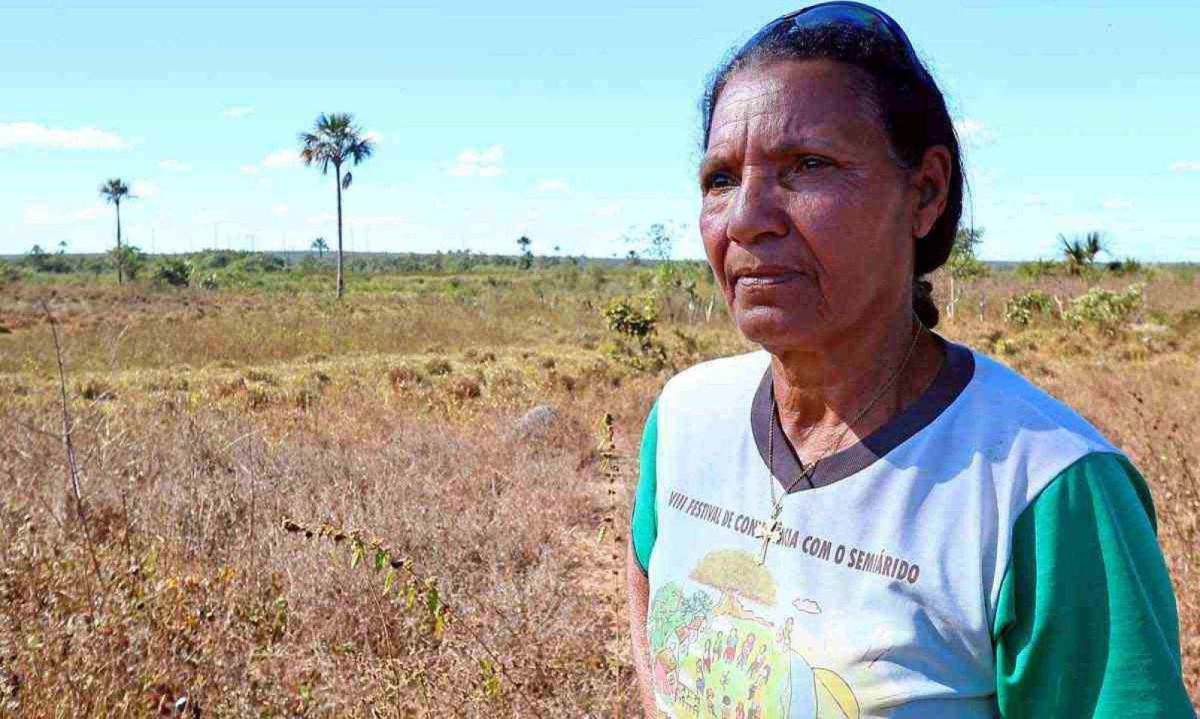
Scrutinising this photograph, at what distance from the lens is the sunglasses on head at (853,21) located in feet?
3.79

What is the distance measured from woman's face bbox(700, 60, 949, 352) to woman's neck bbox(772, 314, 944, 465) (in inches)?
1.2

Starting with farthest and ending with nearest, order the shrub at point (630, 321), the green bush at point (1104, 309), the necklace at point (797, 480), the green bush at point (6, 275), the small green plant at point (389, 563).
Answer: the green bush at point (6, 275), the green bush at point (1104, 309), the shrub at point (630, 321), the small green plant at point (389, 563), the necklace at point (797, 480)

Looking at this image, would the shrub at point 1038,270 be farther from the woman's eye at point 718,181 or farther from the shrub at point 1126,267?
the woman's eye at point 718,181

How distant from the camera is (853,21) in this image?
3.80 ft

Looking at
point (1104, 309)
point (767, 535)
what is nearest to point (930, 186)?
point (767, 535)

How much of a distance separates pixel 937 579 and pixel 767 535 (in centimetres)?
25

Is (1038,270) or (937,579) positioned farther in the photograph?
(1038,270)

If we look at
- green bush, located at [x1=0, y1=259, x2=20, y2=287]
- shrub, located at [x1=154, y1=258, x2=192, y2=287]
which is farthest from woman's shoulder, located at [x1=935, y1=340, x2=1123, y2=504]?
shrub, located at [x1=154, y1=258, x2=192, y2=287]

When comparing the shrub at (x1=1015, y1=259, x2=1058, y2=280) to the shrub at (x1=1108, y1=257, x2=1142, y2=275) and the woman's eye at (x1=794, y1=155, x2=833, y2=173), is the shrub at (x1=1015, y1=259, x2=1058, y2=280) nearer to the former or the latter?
the shrub at (x1=1108, y1=257, x2=1142, y2=275)

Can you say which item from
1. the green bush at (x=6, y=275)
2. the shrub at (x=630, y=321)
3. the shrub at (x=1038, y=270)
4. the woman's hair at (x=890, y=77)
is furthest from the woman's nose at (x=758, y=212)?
the green bush at (x=6, y=275)

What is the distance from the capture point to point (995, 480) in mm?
977

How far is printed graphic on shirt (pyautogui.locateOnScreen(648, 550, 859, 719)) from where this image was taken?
1.06 meters

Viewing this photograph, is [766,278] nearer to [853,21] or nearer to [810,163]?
[810,163]

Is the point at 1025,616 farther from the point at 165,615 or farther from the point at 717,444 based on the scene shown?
the point at 165,615
